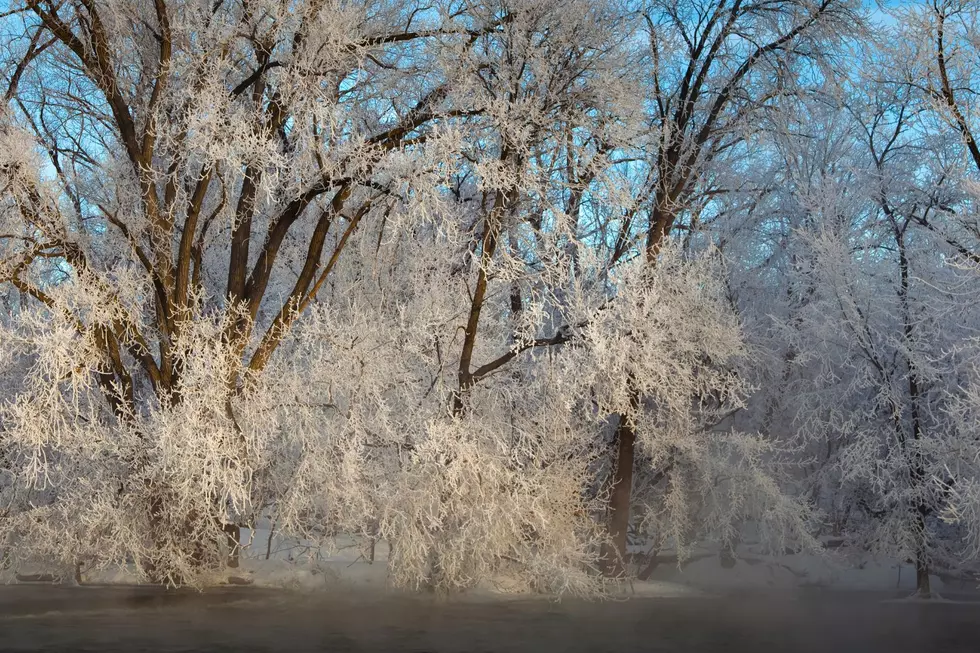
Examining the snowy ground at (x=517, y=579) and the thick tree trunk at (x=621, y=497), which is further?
the thick tree trunk at (x=621, y=497)

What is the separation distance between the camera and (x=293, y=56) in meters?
13.4

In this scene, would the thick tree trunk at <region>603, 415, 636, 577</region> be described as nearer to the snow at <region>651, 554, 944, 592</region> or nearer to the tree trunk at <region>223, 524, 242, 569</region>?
the snow at <region>651, 554, 944, 592</region>

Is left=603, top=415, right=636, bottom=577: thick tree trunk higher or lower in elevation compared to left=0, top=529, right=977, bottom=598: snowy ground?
higher

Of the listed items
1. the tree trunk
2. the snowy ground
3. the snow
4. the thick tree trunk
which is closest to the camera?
the tree trunk

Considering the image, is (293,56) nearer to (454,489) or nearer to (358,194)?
(358,194)

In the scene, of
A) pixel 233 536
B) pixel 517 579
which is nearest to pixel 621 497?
pixel 517 579

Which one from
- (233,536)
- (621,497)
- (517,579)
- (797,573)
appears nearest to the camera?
(233,536)

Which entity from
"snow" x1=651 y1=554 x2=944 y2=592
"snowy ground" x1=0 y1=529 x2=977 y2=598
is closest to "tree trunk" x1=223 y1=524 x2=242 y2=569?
"snowy ground" x1=0 y1=529 x2=977 y2=598

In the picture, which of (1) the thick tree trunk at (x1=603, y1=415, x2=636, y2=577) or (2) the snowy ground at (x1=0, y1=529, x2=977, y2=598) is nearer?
(2) the snowy ground at (x1=0, y1=529, x2=977, y2=598)

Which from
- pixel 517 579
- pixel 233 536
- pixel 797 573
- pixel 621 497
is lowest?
pixel 797 573

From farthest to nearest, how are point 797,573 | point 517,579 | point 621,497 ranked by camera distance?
point 797,573
point 621,497
point 517,579

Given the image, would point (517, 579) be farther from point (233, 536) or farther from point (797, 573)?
point (797, 573)

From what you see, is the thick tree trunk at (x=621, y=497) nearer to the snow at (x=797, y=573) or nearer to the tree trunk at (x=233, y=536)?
the snow at (x=797, y=573)

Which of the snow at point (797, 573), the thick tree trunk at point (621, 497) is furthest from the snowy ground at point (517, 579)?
the thick tree trunk at point (621, 497)
